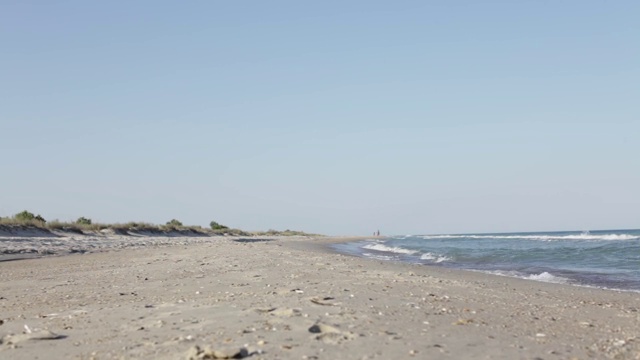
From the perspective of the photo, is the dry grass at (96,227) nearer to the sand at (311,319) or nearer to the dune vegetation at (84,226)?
the dune vegetation at (84,226)

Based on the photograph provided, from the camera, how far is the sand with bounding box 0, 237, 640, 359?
509 centimetres

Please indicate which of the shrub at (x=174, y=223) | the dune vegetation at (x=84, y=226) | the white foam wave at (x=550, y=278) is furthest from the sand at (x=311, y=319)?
the shrub at (x=174, y=223)

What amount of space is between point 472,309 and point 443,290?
2.03 m

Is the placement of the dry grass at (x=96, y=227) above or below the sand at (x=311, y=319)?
above

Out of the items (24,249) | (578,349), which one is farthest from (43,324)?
(24,249)

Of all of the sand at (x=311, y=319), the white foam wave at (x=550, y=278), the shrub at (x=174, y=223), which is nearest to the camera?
the sand at (x=311, y=319)

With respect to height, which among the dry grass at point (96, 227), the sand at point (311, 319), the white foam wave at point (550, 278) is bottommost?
the sand at point (311, 319)

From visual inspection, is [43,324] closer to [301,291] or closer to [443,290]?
[301,291]

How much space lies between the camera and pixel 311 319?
6.16m

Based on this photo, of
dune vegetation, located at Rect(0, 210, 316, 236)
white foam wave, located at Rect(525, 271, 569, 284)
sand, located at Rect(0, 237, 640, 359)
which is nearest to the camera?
sand, located at Rect(0, 237, 640, 359)

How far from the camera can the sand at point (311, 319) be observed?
201 inches

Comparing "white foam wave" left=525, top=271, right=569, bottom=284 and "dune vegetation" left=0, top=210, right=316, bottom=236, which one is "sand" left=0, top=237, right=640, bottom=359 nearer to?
"white foam wave" left=525, top=271, right=569, bottom=284

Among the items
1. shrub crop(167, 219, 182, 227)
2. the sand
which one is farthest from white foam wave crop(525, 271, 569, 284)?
shrub crop(167, 219, 182, 227)

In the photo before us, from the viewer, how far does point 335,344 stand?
511cm
